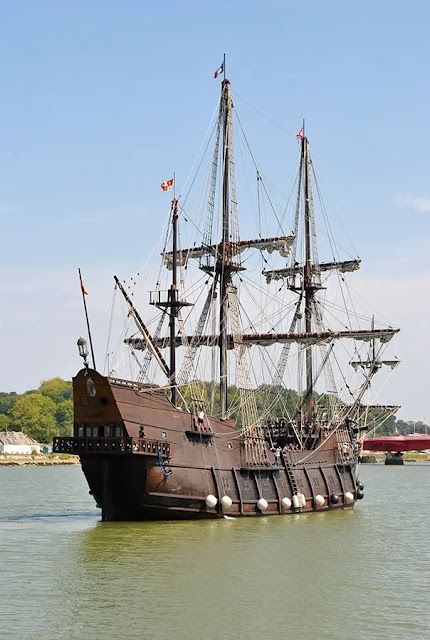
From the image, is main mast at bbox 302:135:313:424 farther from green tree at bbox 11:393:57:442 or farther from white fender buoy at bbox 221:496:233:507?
green tree at bbox 11:393:57:442

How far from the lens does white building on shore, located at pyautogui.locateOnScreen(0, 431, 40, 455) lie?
152 meters

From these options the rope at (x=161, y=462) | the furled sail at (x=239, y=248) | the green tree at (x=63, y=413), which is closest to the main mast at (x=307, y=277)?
the furled sail at (x=239, y=248)

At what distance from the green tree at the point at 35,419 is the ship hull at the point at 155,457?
5074 inches

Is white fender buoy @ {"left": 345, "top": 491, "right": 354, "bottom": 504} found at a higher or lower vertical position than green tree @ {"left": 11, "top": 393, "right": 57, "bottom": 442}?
lower

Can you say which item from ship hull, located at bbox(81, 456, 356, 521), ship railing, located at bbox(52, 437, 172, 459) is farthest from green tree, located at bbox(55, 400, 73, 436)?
ship railing, located at bbox(52, 437, 172, 459)

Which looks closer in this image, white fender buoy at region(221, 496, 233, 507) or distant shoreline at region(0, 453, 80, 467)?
white fender buoy at region(221, 496, 233, 507)

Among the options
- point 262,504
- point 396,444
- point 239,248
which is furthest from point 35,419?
point 262,504

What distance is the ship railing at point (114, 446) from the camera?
128 feet

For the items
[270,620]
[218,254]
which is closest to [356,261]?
[218,254]

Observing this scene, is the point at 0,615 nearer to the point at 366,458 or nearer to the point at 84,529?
the point at 84,529

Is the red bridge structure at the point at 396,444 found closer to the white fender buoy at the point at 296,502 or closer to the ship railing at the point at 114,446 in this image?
the white fender buoy at the point at 296,502

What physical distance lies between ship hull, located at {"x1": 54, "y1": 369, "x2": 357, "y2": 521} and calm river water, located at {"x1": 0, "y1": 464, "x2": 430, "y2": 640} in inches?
41.9

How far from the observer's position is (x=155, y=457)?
39.8 m

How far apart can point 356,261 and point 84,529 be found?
33.6 metres
